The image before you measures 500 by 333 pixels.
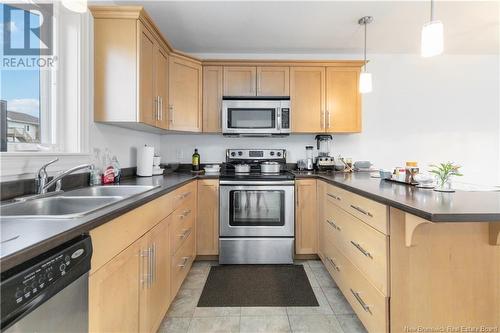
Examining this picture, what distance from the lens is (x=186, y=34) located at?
106 inches

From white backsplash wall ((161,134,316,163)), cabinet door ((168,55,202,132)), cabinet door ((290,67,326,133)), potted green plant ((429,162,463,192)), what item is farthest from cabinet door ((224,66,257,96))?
potted green plant ((429,162,463,192))

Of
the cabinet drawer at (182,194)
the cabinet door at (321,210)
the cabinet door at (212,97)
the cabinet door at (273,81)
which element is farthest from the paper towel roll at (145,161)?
the cabinet door at (321,210)

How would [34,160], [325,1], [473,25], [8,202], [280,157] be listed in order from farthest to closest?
[280,157] < [473,25] < [325,1] < [34,160] < [8,202]

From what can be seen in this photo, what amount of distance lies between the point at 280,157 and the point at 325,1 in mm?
1651

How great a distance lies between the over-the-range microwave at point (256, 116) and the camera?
2814 millimetres

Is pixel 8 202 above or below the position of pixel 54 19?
below

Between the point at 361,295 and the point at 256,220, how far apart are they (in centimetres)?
121

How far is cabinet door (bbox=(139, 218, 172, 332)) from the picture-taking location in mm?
1289

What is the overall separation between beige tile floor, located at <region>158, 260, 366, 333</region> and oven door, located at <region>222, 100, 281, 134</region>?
1.69 metres

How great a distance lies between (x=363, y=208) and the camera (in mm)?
1540

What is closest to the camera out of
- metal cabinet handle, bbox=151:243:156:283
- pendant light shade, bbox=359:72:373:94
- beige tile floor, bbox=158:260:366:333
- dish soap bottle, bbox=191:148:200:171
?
metal cabinet handle, bbox=151:243:156:283

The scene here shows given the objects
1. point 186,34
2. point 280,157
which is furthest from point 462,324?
point 186,34

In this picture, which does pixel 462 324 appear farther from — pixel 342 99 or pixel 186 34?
pixel 186 34
